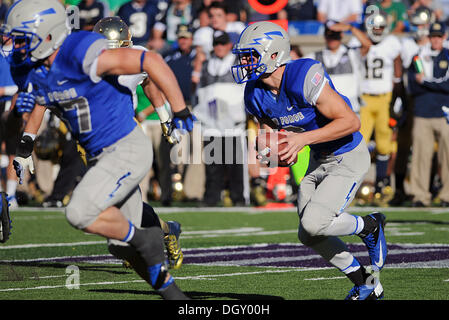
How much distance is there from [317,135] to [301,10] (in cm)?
1199

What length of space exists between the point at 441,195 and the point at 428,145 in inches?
26.9

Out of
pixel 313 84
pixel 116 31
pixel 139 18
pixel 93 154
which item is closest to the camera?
pixel 93 154

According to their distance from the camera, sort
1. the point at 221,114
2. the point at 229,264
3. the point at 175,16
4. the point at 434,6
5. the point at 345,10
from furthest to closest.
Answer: the point at 434,6 → the point at 175,16 → the point at 345,10 → the point at 221,114 → the point at 229,264

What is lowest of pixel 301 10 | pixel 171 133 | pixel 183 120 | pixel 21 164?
pixel 301 10

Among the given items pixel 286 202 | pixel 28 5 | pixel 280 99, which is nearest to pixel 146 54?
pixel 28 5

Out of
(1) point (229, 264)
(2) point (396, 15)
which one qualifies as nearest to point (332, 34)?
(2) point (396, 15)

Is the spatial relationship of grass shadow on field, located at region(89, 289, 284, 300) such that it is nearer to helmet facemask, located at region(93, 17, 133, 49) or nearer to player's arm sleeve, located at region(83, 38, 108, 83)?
player's arm sleeve, located at region(83, 38, 108, 83)

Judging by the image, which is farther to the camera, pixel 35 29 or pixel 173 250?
pixel 173 250

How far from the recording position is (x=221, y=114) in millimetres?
13055

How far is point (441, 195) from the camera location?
44.1ft

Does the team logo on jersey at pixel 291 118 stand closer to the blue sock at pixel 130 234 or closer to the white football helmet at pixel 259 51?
the white football helmet at pixel 259 51

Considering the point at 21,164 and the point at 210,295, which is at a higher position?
the point at 21,164

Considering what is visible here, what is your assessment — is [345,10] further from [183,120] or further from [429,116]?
[183,120]

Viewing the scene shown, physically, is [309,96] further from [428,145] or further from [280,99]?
[428,145]
